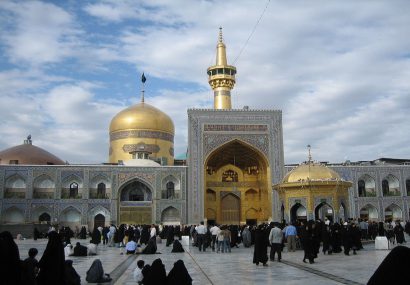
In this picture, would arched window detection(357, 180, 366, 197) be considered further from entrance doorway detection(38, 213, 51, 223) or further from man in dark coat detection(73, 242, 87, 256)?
man in dark coat detection(73, 242, 87, 256)

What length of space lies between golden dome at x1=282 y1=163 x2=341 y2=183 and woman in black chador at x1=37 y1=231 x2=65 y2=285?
12754 millimetres

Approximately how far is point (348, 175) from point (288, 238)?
16.6m

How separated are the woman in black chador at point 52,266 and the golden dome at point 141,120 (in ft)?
96.6

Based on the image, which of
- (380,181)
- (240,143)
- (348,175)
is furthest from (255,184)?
(380,181)

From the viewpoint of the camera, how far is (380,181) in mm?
28891

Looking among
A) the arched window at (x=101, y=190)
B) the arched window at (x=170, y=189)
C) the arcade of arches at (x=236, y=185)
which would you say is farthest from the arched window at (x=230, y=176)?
the arched window at (x=101, y=190)

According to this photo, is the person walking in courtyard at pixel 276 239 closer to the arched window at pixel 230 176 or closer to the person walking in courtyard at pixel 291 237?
the person walking in courtyard at pixel 291 237

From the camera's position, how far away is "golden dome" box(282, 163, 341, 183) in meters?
16.1

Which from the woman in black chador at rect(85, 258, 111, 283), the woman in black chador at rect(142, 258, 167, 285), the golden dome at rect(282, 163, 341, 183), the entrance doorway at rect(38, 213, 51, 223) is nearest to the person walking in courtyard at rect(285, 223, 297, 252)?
the golden dome at rect(282, 163, 341, 183)

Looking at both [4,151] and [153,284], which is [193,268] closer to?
[153,284]

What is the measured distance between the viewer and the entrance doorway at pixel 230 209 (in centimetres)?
2884

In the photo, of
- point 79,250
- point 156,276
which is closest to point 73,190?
point 79,250

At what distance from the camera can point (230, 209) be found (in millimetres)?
29047

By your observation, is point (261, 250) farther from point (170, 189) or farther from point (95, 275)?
point (170, 189)
